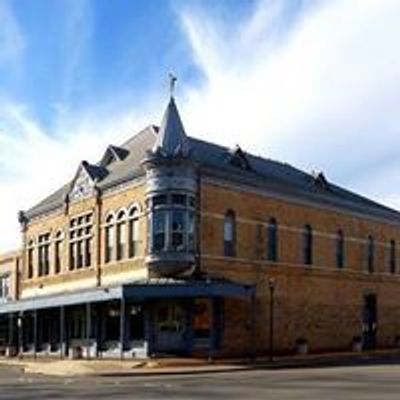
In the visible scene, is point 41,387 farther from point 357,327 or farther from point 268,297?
point 357,327

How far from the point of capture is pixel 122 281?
162 feet

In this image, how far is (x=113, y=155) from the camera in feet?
180

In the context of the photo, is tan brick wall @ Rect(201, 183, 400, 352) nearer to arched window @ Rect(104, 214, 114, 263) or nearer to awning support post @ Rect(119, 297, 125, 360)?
awning support post @ Rect(119, 297, 125, 360)

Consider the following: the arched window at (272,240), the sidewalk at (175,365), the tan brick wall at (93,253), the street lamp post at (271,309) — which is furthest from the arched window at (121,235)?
the street lamp post at (271,309)

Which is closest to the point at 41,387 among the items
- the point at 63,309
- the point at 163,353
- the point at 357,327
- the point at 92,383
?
the point at 92,383

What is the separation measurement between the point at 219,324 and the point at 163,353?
320cm

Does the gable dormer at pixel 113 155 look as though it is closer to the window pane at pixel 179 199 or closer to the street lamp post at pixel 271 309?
the window pane at pixel 179 199

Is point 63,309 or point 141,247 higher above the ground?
point 141,247

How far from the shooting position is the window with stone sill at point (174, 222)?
1838 inches

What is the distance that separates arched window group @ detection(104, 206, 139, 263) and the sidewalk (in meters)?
6.00

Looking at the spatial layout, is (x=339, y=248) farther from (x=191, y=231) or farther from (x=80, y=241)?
(x=80, y=241)

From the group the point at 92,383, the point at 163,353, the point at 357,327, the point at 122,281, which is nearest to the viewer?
the point at 92,383

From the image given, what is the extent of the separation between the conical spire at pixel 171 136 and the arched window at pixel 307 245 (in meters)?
10.3

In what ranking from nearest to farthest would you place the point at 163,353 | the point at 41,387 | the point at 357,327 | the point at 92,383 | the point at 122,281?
the point at 41,387 < the point at 92,383 < the point at 163,353 < the point at 122,281 < the point at 357,327
